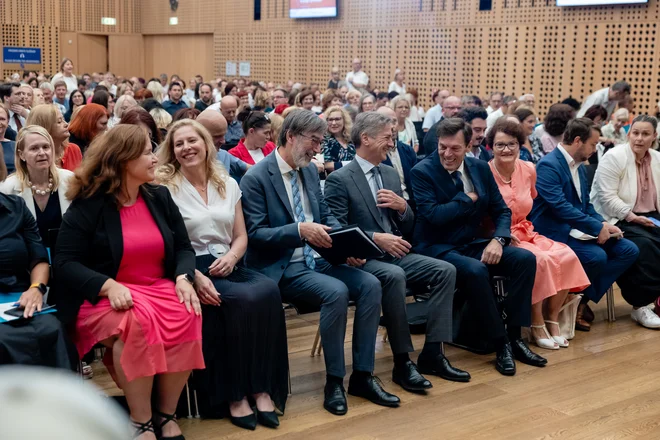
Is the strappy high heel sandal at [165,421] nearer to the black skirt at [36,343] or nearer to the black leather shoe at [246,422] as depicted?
the black leather shoe at [246,422]

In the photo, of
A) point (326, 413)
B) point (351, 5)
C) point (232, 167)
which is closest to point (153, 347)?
point (326, 413)

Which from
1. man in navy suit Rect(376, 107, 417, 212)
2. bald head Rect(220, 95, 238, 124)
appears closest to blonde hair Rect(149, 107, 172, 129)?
bald head Rect(220, 95, 238, 124)

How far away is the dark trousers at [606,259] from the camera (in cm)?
531

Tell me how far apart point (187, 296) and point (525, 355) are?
225 cm

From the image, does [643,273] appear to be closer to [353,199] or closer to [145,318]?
[353,199]

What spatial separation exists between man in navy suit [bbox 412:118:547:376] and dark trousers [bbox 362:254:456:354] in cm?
25

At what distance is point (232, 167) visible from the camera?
5441mm

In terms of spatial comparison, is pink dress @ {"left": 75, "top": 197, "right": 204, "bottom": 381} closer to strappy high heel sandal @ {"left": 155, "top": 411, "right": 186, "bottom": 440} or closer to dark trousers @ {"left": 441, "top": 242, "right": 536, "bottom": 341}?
strappy high heel sandal @ {"left": 155, "top": 411, "right": 186, "bottom": 440}

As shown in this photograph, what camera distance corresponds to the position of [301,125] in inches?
160

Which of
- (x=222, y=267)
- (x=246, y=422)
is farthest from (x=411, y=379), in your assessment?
(x=222, y=267)

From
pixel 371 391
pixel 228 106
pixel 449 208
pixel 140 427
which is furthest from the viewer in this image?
pixel 228 106

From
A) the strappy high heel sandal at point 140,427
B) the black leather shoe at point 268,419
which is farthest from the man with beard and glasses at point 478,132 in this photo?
the strappy high heel sandal at point 140,427

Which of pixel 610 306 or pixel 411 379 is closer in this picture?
pixel 411 379

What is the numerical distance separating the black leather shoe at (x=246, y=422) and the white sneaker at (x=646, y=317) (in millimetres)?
3171
